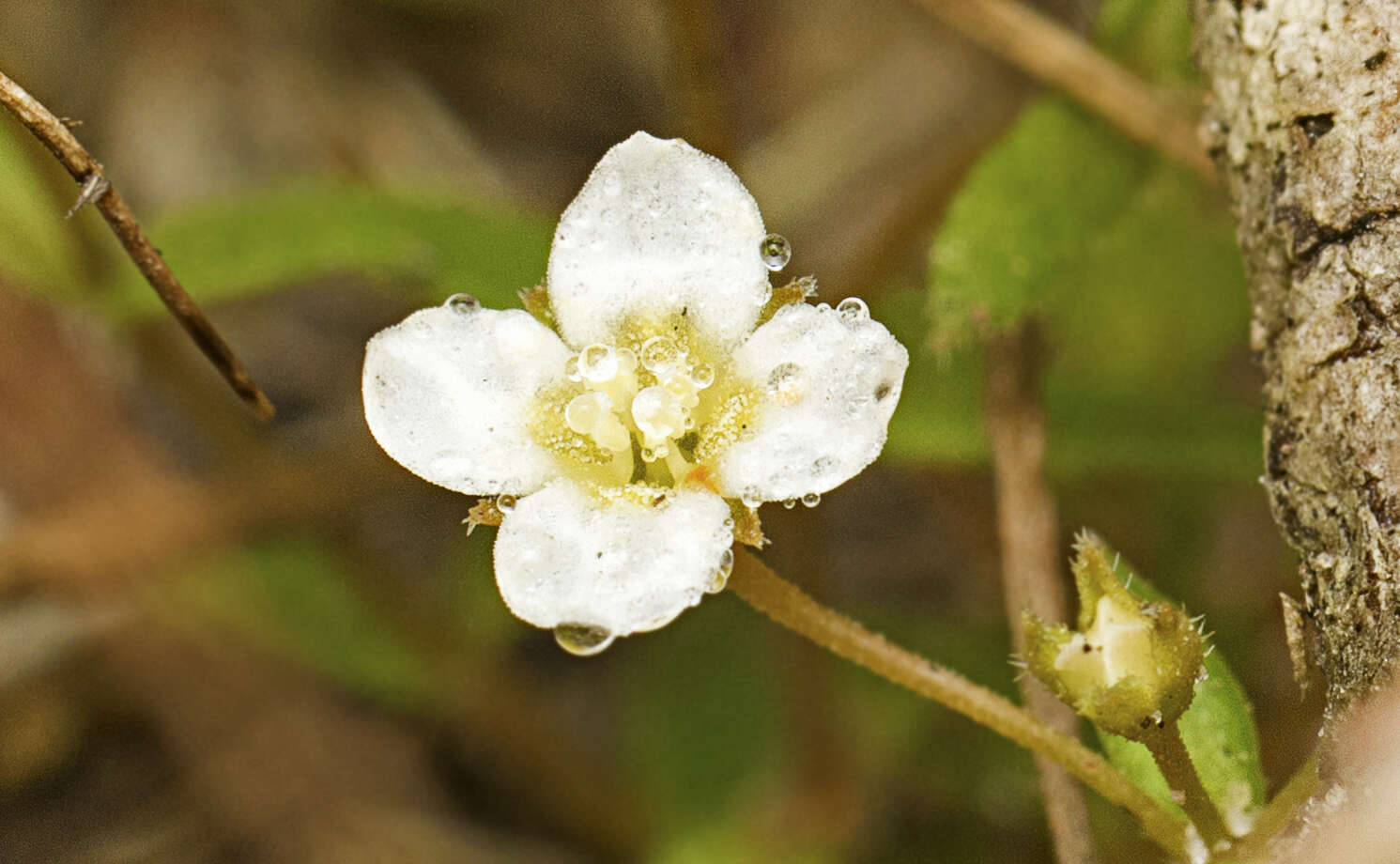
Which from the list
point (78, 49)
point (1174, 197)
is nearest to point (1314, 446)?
point (1174, 197)

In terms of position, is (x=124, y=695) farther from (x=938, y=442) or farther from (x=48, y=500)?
(x=938, y=442)

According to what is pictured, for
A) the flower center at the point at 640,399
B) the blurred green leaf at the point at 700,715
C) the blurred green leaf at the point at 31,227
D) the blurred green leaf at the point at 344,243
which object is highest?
the blurred green leaf at the point at 31,227

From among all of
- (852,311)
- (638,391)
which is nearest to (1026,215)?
(852,311)

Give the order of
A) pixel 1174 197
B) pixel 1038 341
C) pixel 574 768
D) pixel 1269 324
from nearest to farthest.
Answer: pixel 1269 324
pixel 1038 341
pixel 1174 197
pixel 574 768

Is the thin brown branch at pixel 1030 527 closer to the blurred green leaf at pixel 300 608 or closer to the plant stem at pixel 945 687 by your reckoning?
the plant stem at pixel 945 687

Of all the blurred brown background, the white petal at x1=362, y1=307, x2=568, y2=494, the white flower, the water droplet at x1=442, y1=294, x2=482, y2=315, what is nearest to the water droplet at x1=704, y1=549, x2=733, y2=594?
the white flower

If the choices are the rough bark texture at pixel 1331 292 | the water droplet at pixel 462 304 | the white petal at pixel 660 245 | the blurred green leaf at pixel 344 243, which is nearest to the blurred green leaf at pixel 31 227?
the blurred green leaf at pixel 344 243

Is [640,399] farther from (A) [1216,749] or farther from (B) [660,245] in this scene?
(A) [1216,749]
